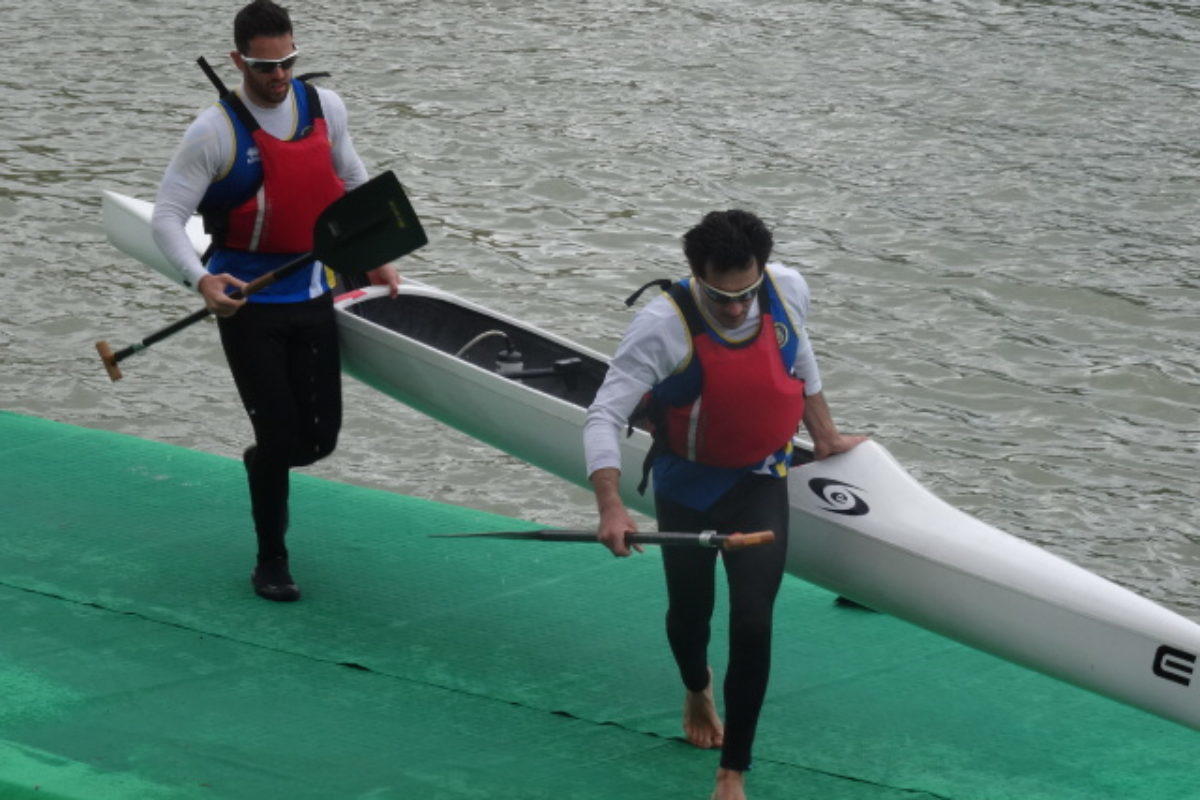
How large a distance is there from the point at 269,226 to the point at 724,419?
59.2 inches

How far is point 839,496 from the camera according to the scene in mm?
4527

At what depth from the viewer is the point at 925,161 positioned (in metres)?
11.9

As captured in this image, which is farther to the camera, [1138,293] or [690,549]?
[1138,293]

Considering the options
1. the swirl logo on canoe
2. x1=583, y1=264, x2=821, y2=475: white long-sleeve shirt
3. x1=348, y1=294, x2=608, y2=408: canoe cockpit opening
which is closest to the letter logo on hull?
the swirl logo on canoe

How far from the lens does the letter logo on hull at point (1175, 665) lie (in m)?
4.06

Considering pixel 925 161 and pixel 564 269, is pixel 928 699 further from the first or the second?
pixel 925 161

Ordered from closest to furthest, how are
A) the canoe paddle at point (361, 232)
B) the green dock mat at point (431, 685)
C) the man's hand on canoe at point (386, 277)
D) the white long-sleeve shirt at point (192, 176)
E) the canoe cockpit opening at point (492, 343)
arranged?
the green dock mat at point (431, 685), the white long-sleeve shirt at point (192, 176), the canoe paddle at point (361, 232), the man's hand on canoe at point (386, 277), the canoe cockpit opening at point (492, 343)

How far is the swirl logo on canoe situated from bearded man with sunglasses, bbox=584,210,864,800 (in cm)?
44

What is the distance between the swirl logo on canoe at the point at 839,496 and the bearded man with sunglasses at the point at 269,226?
4.45ft

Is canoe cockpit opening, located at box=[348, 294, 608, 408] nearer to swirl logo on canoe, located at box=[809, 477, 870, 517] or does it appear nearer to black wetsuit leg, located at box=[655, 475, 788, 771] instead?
swirl logo on canoe, located at box=[809, 477, 870, 517]

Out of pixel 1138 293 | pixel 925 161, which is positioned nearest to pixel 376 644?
pixel 1138 293

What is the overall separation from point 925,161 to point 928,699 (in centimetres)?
768

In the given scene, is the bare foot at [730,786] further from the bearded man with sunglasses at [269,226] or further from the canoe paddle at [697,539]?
the bearded man with sunglasses at [269,226]

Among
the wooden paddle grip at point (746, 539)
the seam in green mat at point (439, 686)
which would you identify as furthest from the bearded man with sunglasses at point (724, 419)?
the seam in green mat at point (439, 686)
